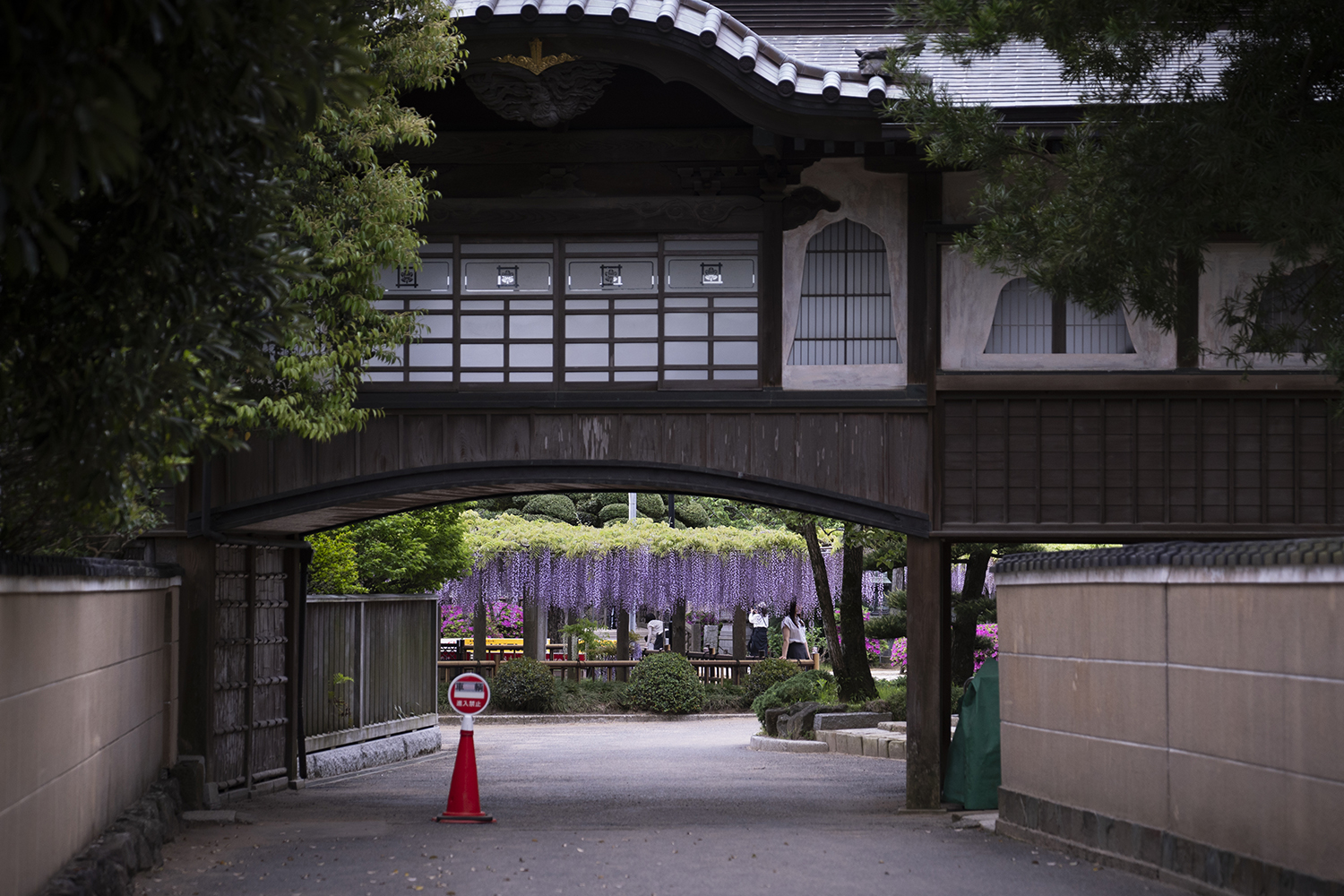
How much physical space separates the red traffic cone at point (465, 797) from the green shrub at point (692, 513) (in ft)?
85.9

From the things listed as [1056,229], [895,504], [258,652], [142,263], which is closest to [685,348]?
[895,504]

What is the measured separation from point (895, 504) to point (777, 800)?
132 inches

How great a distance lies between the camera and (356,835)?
10.1 metres

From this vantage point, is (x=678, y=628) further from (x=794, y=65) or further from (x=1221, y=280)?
(x=794, y=65)

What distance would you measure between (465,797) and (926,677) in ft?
12.9

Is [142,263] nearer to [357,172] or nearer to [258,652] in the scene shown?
[357,172]

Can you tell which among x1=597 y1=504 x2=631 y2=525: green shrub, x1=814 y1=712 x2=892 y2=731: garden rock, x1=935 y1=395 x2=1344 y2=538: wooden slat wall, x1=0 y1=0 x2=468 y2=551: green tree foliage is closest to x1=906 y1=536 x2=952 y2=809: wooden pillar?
x1=935 y1=395 x2=1344 y2=538: wooden slat wall

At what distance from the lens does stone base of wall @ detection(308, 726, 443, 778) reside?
15.3 meters

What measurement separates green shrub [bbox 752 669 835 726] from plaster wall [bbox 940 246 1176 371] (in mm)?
10350

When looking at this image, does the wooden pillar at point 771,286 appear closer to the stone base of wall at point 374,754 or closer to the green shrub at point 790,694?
the stone base of wall at point 374,754

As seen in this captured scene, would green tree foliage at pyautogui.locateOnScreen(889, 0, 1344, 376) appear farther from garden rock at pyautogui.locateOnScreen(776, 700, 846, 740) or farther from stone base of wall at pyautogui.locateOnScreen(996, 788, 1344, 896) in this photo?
garden rock at pyautogui.locateOnScreen(776, 700, 846, 740)

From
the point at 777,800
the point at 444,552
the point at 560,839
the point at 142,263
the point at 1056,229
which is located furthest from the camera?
the point at 444,552

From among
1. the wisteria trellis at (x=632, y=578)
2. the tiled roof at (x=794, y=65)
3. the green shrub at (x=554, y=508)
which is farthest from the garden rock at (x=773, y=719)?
the green shrub at (x=554, y=508)

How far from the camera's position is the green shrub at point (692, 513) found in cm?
3728
